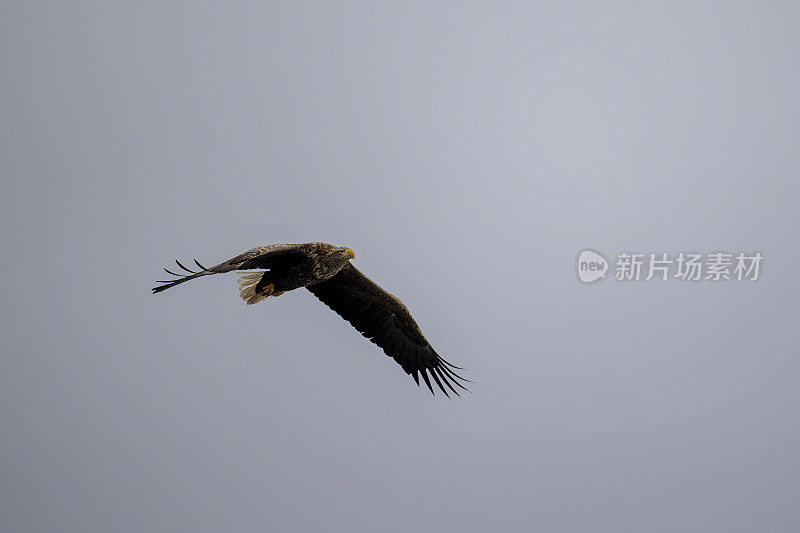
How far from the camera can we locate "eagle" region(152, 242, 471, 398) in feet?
29.6

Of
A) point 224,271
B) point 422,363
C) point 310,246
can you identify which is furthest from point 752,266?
point 224,271

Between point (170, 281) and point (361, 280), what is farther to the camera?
point (361, 280)

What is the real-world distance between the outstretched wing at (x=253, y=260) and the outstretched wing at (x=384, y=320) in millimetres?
1261

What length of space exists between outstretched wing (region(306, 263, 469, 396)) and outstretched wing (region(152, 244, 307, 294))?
126 cm

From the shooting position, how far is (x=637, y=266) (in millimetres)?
13945

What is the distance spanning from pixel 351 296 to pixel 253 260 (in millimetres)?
2581

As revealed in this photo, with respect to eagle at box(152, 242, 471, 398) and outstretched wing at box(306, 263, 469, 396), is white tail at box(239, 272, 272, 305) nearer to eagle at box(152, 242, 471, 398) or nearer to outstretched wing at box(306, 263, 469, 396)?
eagle at box(152, 242, 471, 398)

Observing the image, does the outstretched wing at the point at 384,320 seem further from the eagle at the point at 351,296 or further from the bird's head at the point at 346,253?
the bird's head at the point at 346,253

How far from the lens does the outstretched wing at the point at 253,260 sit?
7023 millimetres

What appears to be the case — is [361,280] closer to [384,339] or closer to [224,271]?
[384,339]

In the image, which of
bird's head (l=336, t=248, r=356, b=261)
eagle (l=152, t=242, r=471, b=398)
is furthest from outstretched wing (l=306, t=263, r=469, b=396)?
bird's head (l=336, t=248, r=356, b=261)

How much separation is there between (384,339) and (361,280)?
949mm

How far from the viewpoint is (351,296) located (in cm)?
1039

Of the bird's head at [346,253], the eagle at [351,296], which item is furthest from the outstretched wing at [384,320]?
the bird's head at [346,253]
